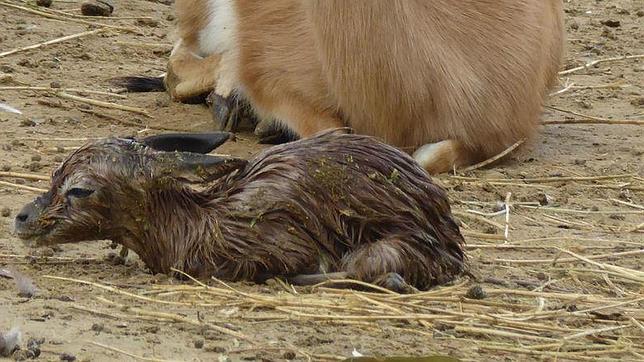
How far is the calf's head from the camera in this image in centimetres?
411

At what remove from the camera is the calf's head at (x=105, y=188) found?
13.5 feet

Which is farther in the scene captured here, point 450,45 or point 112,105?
point 112,105

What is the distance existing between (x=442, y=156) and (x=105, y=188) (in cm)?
219

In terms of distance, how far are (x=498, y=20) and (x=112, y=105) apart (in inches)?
74.8

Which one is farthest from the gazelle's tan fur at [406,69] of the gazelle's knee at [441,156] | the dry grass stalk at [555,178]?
the dry grass stalk at [555,178]

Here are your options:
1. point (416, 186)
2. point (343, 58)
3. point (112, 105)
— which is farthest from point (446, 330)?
point (112, 105)

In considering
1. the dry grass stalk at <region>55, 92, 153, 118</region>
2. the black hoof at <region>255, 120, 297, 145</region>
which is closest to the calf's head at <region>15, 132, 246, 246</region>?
the black hoof at <region>255, 120, 297, 145</region>

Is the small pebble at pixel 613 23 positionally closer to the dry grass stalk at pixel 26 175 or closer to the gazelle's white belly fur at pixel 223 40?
the gazelle's white belly fur at pixel 223 40

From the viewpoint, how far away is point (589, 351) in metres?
3.55

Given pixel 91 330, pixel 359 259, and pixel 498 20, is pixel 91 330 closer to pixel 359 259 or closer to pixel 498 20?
pixel 359 259

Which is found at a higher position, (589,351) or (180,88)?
(589,351)

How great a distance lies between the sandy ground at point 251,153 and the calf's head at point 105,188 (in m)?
0.12

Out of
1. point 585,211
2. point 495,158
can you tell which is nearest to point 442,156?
point 495,158

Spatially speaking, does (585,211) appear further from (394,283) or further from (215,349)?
(215,349)
